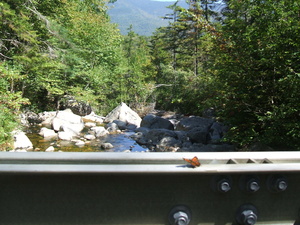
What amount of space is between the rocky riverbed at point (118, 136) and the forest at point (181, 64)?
4.18ft

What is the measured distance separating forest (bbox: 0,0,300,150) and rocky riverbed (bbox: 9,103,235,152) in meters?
1.27

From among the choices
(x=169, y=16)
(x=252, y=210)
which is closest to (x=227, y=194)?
(x=252, y=210)

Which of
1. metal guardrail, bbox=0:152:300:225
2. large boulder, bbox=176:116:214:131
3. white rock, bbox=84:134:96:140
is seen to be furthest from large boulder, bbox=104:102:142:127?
metal guardrail, bbox=0:152:300:225

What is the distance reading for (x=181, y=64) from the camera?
2983 cm

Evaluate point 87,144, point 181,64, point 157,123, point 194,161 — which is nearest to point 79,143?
point 87,144

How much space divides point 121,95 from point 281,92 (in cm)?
1957

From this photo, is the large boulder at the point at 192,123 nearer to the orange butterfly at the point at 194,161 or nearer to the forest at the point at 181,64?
the forest at the point at 181,64

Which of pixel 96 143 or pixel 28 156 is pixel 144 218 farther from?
pixel 96 143

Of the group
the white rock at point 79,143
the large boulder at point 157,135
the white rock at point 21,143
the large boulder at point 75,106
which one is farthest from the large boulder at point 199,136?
the large boulder at point 75,106

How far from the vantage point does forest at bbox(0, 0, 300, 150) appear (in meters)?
5.44

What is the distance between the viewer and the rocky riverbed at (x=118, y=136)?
10203 millimetres

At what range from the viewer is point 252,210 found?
150 cm

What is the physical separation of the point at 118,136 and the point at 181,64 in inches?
710

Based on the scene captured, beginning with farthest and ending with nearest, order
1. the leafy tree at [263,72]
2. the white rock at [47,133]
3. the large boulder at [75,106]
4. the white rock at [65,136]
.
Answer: the large boulder at [75,106]
the white rock at [47,133]
the white rock at [65,136]
the leafy tree at [263,72]
